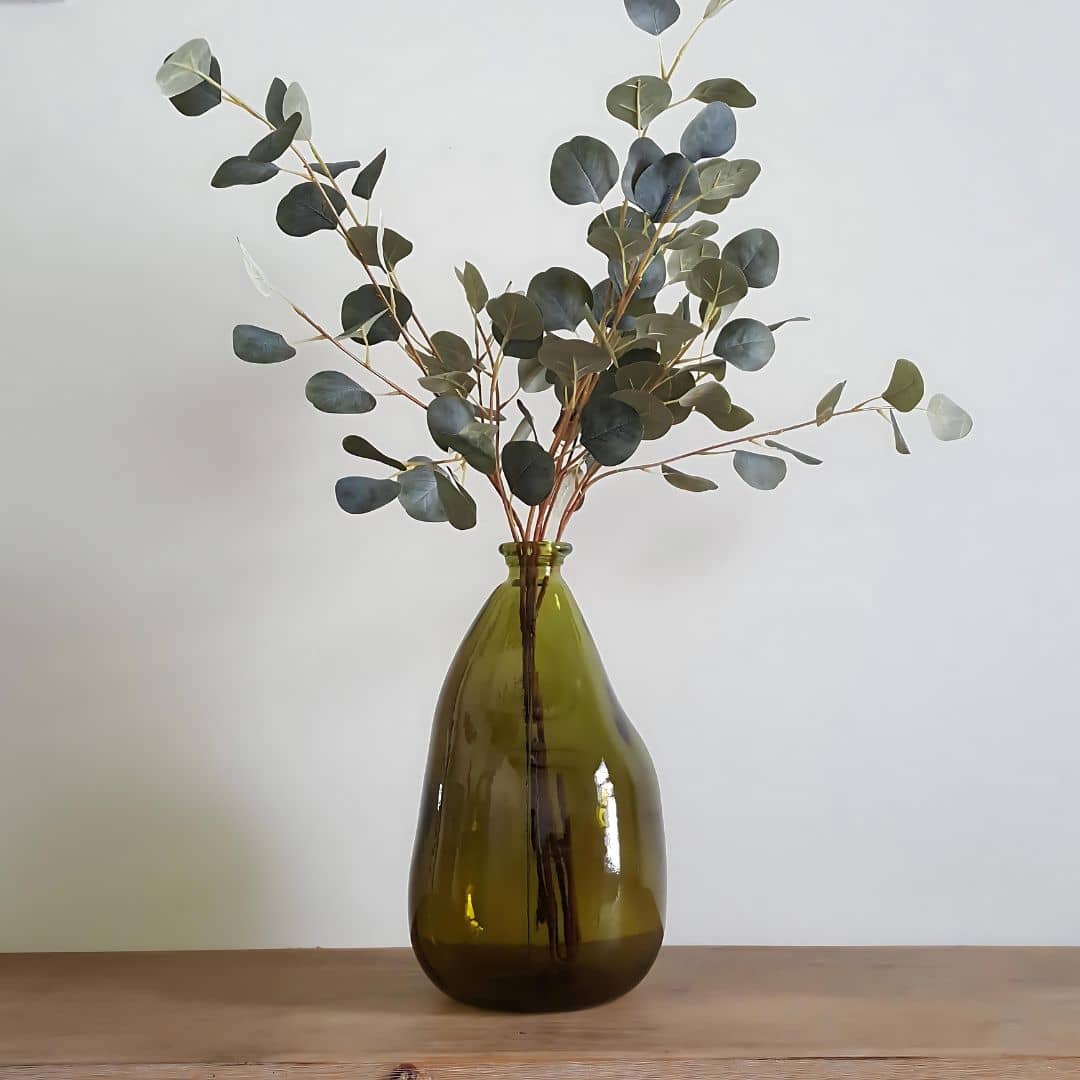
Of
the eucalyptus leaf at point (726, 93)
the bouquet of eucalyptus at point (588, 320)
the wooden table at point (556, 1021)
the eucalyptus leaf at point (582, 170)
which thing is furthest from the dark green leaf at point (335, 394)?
the wooden table at point (556, 1021)

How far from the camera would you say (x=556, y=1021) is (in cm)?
76

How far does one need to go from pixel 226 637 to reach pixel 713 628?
18.8 inches

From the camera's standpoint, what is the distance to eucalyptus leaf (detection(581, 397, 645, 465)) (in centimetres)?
76

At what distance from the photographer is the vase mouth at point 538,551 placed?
0.85m

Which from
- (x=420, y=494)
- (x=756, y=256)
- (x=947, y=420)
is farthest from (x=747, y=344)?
(x=420, y=494)

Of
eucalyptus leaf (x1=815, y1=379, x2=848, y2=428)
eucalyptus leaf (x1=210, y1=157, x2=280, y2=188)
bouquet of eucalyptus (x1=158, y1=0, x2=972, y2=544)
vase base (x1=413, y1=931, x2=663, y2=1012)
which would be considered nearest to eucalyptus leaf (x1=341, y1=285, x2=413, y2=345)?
bouquet of eucalyptus (x1=158, y1=0, x2=972, y2=544)

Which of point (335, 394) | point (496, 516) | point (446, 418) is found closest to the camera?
point (446, 418)

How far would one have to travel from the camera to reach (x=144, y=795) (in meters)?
1.04

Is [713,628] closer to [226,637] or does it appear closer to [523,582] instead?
[523,582]

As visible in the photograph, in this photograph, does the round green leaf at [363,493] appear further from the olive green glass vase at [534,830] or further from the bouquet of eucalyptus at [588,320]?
the olive green glass vase at [534,830]

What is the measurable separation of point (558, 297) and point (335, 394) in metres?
0.19

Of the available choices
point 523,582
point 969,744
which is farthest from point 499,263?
point 969,744

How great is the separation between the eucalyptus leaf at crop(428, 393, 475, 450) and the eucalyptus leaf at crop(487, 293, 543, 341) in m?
0.08

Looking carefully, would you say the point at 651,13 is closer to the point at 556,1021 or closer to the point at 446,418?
the point at 446,418
